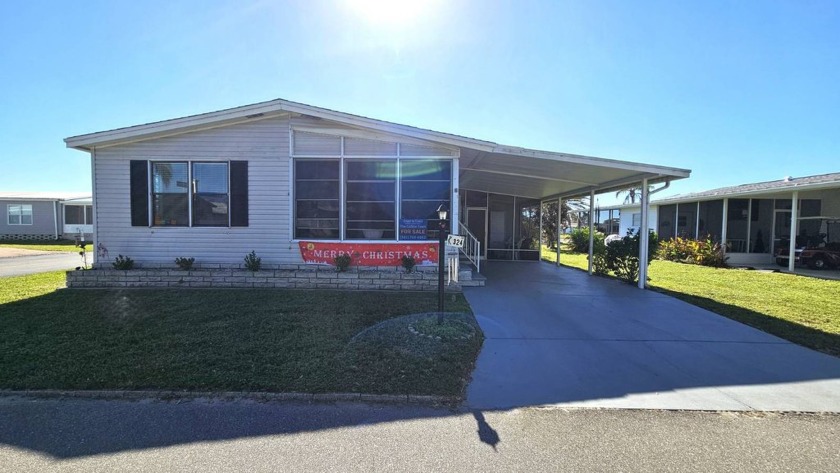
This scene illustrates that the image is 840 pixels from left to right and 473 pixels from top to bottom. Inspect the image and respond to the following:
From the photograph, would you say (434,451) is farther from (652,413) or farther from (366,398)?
(652,413)

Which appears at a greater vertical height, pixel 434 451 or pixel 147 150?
pixel 147 150

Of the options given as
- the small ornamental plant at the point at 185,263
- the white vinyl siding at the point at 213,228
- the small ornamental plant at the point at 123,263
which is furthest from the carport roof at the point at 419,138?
the small ornamental plant at the point at 185,263

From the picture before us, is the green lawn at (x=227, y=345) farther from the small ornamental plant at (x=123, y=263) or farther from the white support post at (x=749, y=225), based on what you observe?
the white support post at (x=749, y=225)

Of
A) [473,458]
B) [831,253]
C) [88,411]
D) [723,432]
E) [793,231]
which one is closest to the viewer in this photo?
[473,458]

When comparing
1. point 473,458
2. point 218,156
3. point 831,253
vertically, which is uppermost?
point 218,156

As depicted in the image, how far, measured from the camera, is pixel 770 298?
28.9 ft

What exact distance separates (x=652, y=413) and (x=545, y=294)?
5.45 meters

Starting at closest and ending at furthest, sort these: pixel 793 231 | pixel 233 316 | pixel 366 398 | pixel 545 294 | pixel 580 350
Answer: pixel 366 398 → pixel 580 350 → pixel 233 316 → pixel 545 294 → pixel 793 231

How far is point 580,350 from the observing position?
514 cm

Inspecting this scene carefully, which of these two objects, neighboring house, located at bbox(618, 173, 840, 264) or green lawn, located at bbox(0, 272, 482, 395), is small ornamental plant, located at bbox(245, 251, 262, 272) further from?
neighboring house, located at bbox(618, 173, 840, 264)

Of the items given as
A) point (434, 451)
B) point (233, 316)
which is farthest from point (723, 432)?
point (233, 316)

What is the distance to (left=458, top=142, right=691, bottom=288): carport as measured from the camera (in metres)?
8.55

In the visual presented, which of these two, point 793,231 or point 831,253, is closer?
point 793,231

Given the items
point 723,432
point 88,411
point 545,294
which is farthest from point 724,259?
point 88,411
